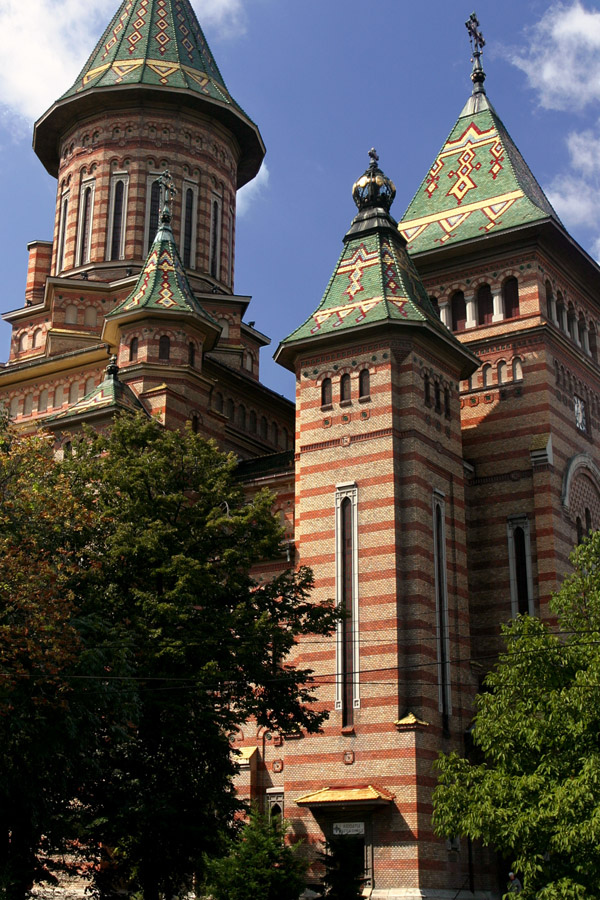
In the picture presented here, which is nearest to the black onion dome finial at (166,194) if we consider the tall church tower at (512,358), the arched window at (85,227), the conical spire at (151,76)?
the arched window at (85,227)

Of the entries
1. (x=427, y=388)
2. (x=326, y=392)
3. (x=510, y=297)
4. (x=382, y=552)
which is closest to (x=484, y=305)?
(x=510, y=297)

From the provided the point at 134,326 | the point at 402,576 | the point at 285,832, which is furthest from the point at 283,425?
the point at 285,832

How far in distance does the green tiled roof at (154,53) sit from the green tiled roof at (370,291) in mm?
14227

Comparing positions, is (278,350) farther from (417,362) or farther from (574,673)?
(574,673)

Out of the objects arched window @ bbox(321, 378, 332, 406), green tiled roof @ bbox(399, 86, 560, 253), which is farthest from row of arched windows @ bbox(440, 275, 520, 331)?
arched window @ bbox(321, 378, 332, 406)

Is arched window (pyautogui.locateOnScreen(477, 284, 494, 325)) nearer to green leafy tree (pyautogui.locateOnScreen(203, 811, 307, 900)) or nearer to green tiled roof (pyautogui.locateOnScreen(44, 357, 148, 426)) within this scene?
green tiled roof (pyautogui.locateOnScreen(44, 357, 148, 426))

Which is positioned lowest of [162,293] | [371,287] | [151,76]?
[371,287]

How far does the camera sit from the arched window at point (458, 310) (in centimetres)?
3728

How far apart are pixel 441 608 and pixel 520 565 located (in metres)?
4.31

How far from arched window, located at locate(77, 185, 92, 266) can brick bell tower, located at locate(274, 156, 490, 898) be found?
516 inches

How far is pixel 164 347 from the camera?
35.4m

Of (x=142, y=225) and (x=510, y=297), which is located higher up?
(x=142, y=225)

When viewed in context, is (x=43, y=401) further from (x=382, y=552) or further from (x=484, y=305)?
(x=382, y=552)

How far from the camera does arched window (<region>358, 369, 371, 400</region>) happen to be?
30.9 m
